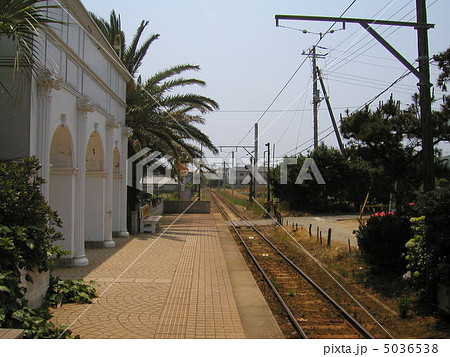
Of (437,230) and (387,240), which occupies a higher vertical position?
(437,230)

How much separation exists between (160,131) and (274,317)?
44.1 ft

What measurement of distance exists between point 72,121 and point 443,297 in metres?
8.51

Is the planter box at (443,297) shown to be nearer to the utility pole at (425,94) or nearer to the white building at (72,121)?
the utility pole at (425,94)

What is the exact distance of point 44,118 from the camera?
28.0 feet

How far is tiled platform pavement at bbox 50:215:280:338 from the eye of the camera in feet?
20.7

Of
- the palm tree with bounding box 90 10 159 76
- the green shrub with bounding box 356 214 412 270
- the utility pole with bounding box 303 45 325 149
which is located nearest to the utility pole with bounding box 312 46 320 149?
the utility pole with bounding box 303 45 325 149

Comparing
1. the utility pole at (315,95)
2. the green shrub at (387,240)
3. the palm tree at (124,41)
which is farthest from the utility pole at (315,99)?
the green shrub at (387,240)

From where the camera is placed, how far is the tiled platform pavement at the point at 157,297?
20.7 ft

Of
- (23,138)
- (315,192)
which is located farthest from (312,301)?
(315,192)

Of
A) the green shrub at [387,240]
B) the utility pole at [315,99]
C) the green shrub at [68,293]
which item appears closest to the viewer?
the green shrub at [68,293]

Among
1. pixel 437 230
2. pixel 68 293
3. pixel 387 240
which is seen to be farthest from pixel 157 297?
pixel 387 240

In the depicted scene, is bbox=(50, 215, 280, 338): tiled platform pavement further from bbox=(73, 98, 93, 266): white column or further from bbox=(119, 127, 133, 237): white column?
bbox=(119, 127, 133, 237): white column

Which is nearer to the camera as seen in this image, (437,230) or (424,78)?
(437,230)

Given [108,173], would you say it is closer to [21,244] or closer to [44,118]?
[44,118]
